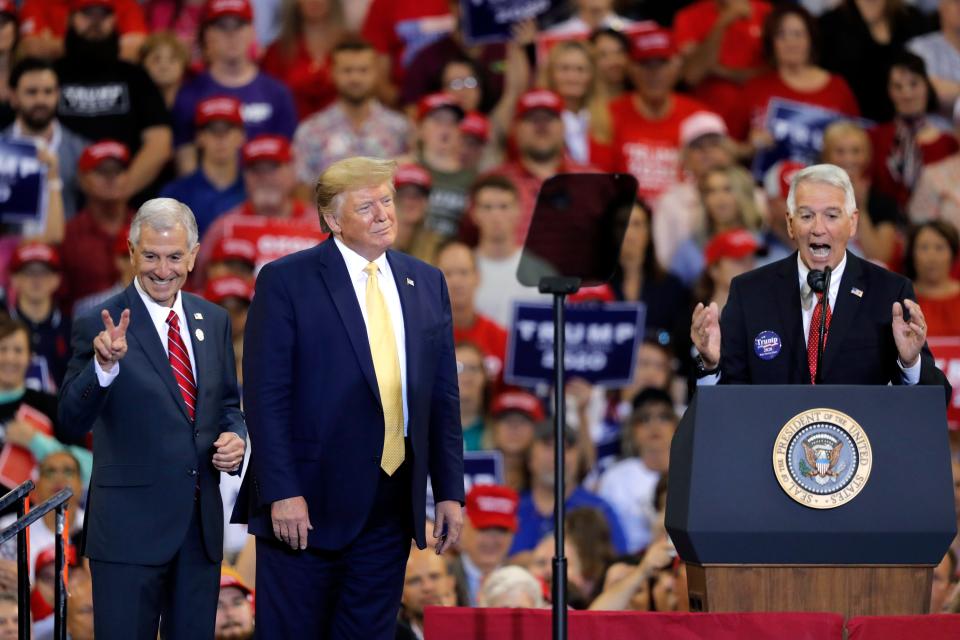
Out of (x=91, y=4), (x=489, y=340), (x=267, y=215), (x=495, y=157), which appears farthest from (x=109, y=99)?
(x=489, y=340)

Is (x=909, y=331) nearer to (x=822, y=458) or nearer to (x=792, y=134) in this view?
(x=822, y=458)

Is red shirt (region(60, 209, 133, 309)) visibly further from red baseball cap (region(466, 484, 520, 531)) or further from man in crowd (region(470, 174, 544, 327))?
red baseball cap (region(466, 484, 520, 531))

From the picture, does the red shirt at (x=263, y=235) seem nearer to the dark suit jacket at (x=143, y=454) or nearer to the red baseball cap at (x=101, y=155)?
the red baseball cap at (x=101, y=155)

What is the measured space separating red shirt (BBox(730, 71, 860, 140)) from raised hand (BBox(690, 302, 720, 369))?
4786 mm

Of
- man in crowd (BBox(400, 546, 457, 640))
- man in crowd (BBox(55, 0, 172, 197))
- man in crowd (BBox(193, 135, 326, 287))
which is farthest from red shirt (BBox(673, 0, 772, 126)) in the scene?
man in crowd (BBox(400, 546, 457, 640))

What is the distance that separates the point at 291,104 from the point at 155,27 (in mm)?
1139

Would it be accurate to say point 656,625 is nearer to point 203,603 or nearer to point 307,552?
point 307,552

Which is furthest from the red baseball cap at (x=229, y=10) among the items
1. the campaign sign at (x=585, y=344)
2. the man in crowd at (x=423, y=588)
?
the man in crowd at (x=423, y=588)

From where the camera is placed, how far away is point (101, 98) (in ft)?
25.8

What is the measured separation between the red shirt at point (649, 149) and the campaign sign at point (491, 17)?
2.49 feet

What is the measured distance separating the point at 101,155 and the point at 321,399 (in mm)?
4339

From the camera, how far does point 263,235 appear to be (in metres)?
7.38

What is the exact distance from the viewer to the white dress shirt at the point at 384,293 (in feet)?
12.0

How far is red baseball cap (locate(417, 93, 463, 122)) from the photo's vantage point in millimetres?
7785
